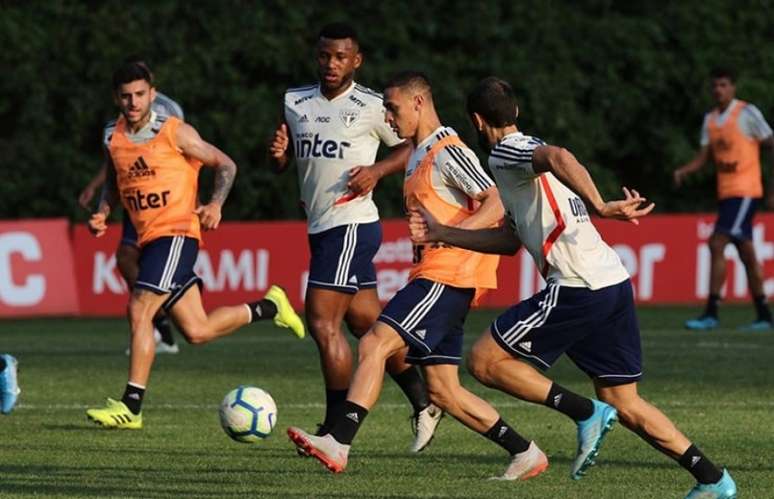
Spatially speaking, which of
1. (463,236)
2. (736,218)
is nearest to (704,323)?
(736,218)

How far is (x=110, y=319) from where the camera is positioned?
23.6m

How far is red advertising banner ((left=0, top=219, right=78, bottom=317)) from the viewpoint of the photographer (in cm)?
2330

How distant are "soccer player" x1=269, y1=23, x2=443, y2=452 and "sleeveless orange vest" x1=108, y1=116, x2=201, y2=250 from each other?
4.52 feet

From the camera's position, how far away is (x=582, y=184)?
8.08 meters

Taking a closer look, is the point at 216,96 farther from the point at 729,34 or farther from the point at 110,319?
the point at 729,34

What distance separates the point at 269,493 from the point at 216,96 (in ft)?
67.1

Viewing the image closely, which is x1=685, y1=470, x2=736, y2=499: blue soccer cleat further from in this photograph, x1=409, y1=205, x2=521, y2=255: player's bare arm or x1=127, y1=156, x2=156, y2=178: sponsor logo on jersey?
x1=127, y1=156, x2=156, y2=178: sponsor logo on jersey

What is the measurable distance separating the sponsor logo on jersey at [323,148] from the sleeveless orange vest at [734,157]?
979 cm

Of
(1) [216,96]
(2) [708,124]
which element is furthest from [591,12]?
(2) [708,124]

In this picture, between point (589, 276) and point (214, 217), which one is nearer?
point (589, 276)

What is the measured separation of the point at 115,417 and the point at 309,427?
3.82 feet

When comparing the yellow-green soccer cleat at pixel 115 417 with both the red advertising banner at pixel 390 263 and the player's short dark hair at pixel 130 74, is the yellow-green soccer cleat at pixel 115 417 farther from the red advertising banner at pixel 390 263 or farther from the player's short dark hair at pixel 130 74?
the red advertising banner at pixel 390 263

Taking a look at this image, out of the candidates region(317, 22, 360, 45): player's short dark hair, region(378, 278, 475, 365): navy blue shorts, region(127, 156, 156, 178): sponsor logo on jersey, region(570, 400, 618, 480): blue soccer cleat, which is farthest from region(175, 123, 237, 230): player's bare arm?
region(570, 400, 618, 480): blue soccer cleat

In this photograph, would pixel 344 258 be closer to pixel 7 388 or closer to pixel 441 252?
pixel 441 252
